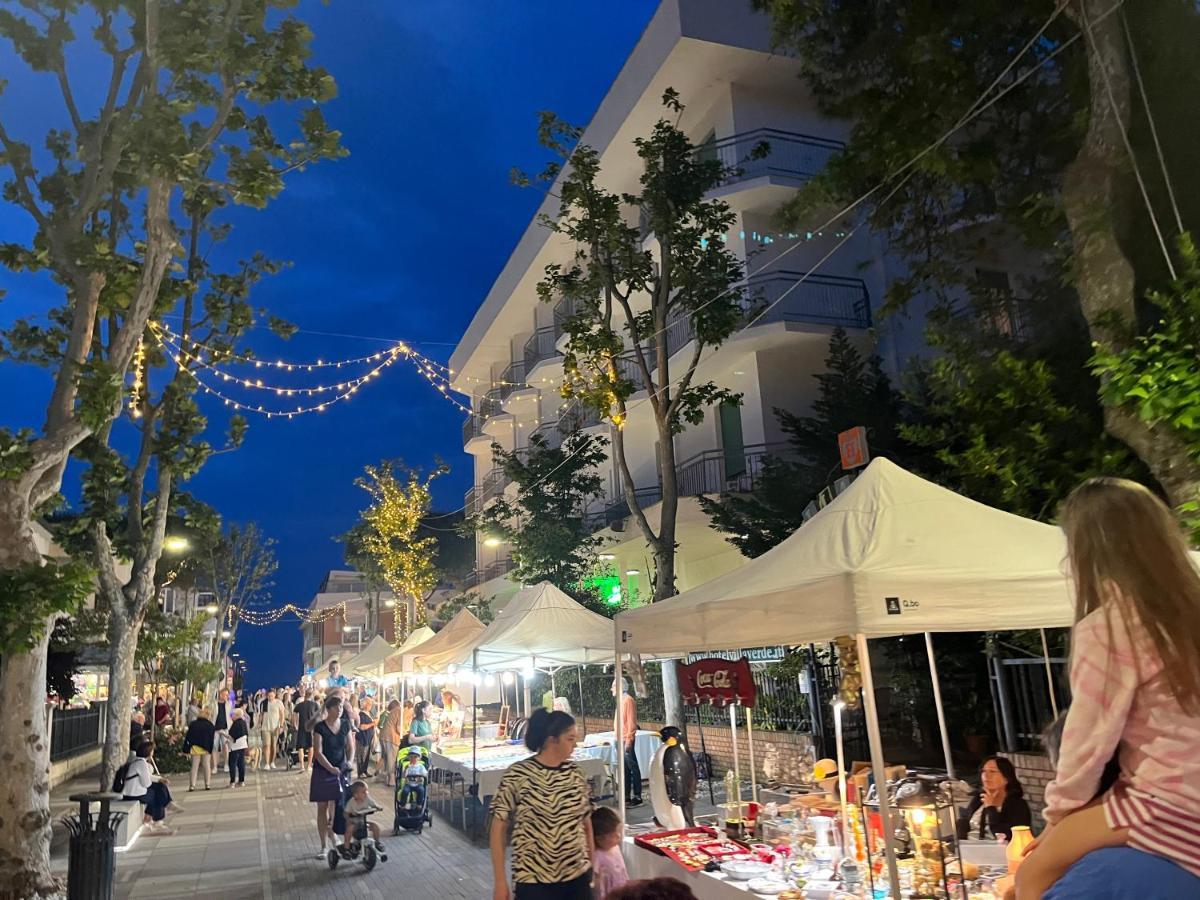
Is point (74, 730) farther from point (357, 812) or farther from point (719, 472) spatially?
point (719, 472)

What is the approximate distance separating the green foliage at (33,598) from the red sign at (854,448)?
9950 millimetres

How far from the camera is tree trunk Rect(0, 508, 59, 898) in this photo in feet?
26.9

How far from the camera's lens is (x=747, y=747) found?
15.5 metres

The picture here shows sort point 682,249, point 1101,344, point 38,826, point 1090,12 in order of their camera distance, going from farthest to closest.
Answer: point 682,249, point 38,826, point 1090,12, point 1101,344

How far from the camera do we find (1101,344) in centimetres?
701

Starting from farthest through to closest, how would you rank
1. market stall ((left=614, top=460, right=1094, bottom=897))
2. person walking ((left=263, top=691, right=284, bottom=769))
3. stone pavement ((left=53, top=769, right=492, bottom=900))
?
person walking ((left=263, top=691, right=284, bottom=769)) < stone pavement ((left=53, top=769, right=492, bottom=900)) < market stall ((left=614, top=460, right=1094, bottom=897))

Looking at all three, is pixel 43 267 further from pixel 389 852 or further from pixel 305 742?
pixel 305 742

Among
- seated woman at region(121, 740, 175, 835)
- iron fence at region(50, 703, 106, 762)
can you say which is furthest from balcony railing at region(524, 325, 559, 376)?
seated woman at region(121, 740, 175, 835)

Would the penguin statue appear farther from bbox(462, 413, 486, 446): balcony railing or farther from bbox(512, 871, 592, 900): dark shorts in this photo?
bbox(462, 413, 486, 446): balcony railing

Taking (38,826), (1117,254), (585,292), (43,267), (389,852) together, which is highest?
(585,292)

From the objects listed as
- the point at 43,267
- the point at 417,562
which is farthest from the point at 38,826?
the point at 417,562

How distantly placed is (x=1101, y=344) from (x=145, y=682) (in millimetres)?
28628

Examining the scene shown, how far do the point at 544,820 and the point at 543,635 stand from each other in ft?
24.9

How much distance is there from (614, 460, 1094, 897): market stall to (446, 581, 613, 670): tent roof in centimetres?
661
